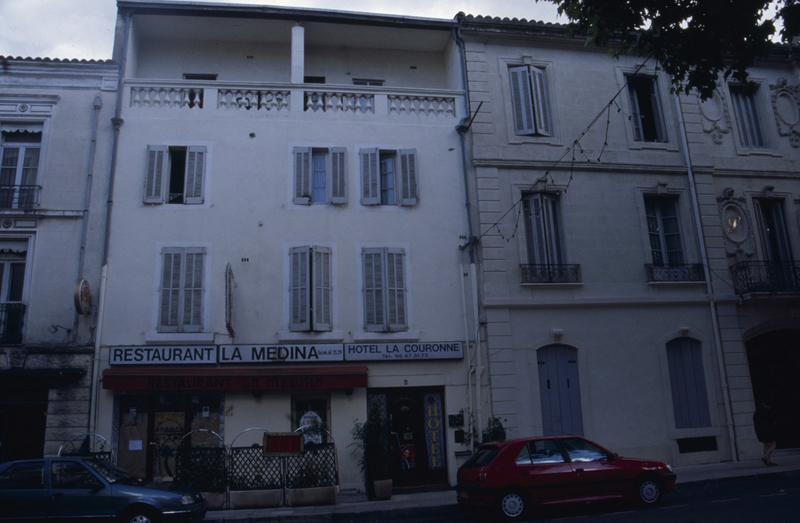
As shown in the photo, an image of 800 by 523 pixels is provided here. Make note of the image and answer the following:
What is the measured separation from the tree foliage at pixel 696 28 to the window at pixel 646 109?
24.1ft

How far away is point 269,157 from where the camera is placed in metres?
15.5

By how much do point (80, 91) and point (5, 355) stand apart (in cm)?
643

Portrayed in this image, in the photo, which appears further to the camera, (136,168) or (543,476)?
(136,168)

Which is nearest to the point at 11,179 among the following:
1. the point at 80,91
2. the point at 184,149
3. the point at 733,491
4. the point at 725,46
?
the point at 80,91

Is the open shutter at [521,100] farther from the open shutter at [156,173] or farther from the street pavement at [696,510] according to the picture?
the street pavement at [696,510]

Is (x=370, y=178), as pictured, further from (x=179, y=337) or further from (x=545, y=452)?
(x=545, y=452)

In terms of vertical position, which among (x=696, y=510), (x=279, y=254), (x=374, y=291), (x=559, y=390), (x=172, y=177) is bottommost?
(x=696, y=510)

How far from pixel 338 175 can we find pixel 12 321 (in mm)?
8028

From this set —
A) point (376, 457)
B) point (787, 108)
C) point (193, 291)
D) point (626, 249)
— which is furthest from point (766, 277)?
point (193, 291)

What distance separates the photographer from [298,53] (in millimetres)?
16266

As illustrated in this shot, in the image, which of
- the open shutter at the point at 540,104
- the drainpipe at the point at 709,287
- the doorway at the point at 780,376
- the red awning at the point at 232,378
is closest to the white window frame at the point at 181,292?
the red awning at the point at 232,378

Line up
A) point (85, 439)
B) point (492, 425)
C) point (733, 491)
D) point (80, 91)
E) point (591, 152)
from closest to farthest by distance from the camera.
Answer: point (733, 491) → point (85, 439) → point (492, 425) → point (80, 91) → point (591, 152)

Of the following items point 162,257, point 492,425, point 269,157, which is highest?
point 269,157

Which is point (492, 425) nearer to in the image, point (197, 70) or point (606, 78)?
point (606, 78)
